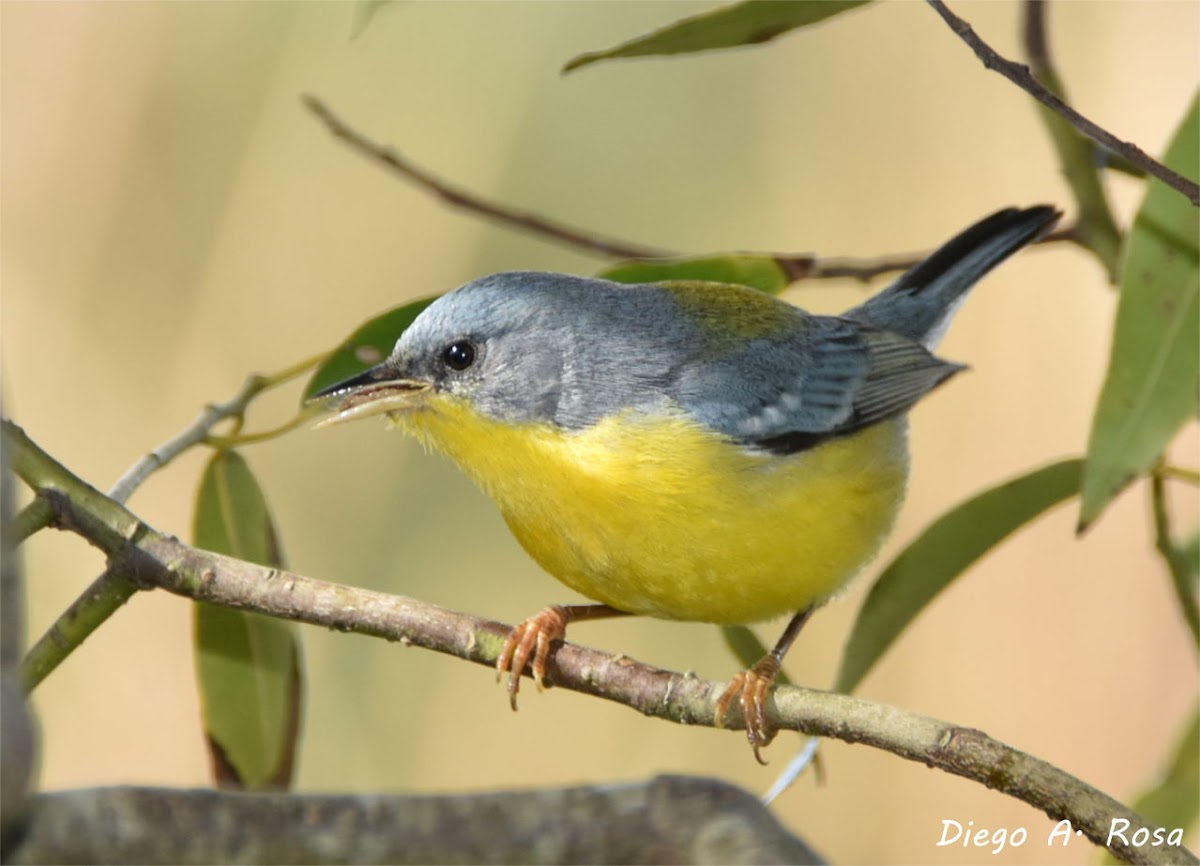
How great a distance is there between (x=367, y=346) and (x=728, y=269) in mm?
794

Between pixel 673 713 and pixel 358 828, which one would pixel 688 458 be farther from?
pixel 358 828

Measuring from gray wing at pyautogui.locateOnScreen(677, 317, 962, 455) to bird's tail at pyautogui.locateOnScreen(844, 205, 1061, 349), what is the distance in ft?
0.93

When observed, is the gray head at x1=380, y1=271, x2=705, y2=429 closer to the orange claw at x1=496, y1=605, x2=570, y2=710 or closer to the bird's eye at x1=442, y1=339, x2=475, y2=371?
the bird's eye at x1=442, y1=339, x2=475, y2=371

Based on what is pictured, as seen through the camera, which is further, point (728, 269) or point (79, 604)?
point (728, 269)

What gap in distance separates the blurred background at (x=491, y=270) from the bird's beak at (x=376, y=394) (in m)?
2.32

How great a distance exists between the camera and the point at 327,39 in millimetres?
5375

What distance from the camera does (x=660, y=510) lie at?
277 cm

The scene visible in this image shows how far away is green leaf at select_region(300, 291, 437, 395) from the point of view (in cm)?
295

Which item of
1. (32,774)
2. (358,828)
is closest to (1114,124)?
(358,828)

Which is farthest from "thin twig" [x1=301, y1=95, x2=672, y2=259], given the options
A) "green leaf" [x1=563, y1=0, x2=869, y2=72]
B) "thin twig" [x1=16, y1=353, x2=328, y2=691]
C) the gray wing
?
"thin twig" [x1=16, y1=353, x2=328, y2=691]
